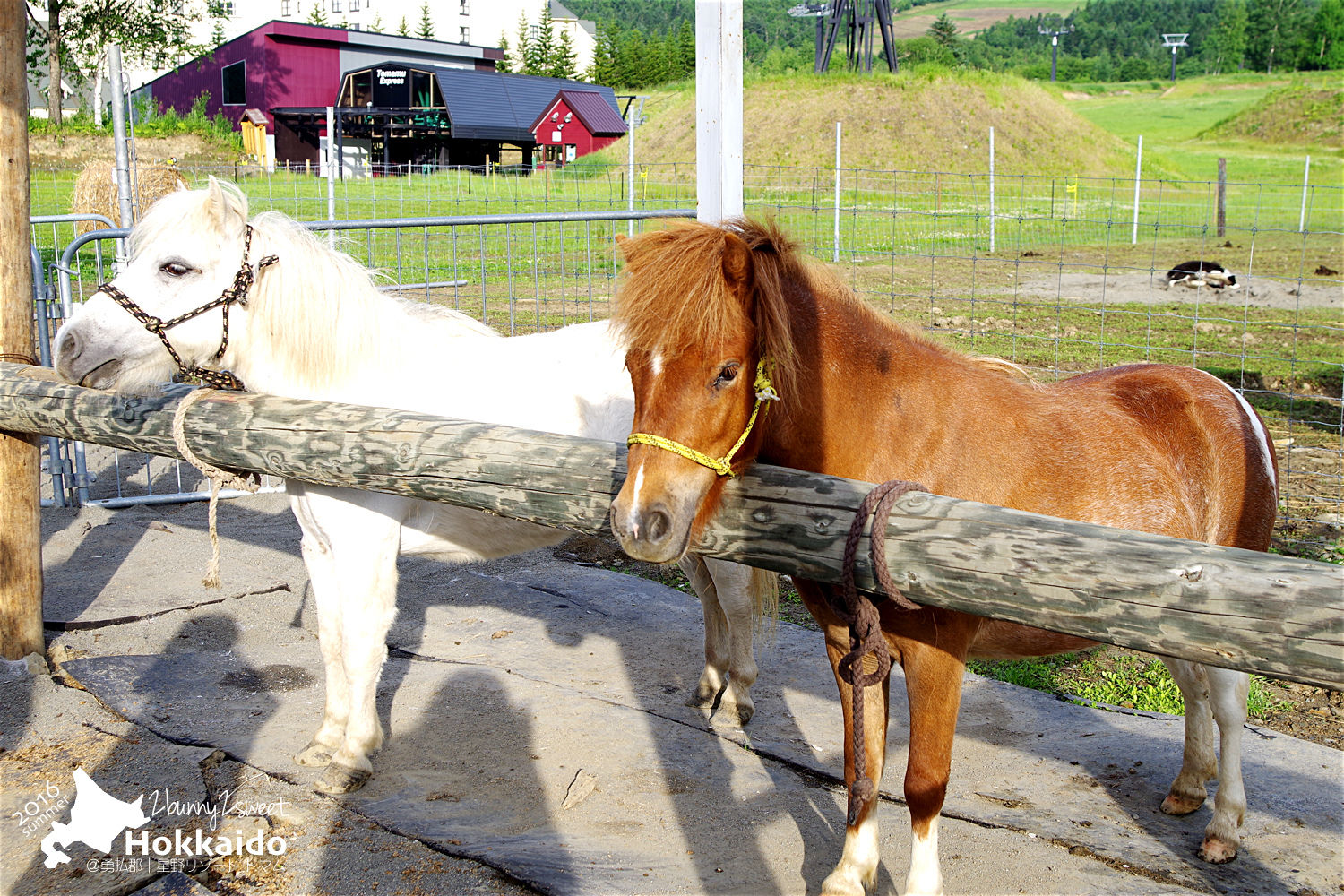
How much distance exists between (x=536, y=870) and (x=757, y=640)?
1859mm

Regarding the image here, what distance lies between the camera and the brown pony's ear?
2006 millimetres

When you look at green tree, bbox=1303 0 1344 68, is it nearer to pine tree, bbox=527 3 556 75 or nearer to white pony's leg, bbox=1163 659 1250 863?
pine tree, bbox=527 3 556 75

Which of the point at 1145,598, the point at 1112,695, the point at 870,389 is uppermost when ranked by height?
the point at 870,389

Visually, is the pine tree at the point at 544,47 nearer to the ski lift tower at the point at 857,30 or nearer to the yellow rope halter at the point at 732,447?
the ski lift tower at the point at 857,30

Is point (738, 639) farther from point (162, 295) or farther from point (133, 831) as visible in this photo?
point (162, 295)

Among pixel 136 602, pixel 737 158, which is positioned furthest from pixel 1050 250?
pixel 136 602

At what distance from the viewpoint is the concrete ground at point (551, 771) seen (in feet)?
8.86

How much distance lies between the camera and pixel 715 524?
2162 mm

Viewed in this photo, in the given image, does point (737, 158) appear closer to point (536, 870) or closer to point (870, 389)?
point (870, 389)

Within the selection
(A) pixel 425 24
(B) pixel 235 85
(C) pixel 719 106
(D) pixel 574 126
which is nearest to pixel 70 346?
(C) pixel 719 106

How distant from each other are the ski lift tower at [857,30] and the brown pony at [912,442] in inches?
1504

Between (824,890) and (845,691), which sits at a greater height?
(845,691)

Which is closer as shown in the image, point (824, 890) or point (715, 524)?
point (715, 524)

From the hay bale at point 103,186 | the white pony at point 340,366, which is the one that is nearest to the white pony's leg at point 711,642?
the white pony at point 340,366
